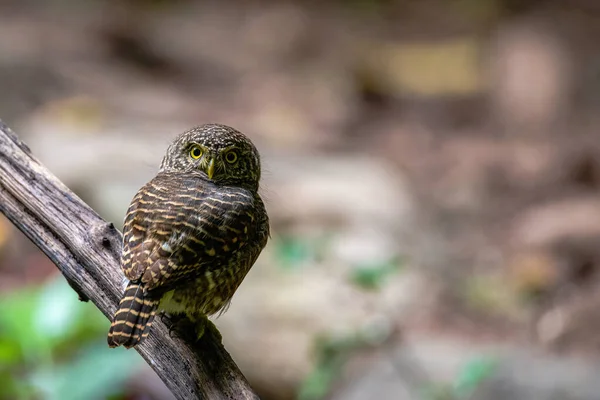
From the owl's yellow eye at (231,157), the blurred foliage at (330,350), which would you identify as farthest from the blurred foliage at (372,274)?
the owl's yellow eye at (231,157)

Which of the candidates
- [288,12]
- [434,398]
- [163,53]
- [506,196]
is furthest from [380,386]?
[288,12]

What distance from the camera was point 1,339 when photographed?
4832 mm

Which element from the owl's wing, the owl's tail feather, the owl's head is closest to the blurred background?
the owl's head

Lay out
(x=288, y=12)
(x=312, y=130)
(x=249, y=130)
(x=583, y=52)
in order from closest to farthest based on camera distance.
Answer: (x=249, y=130) < (x=312, y=130) < (x=583, y=52) < (x=288, y=12)

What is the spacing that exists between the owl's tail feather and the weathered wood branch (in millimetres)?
251

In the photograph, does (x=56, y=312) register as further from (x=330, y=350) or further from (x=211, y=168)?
(x=211, y=168)

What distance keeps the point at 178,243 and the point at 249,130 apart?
7910 millimetres

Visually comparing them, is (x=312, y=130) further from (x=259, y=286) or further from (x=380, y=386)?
(x=380, y=386)

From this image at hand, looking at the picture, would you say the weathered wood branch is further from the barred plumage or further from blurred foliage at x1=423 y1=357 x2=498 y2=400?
blurred foliage at x1=423 y1=357 x2=498 y2=400

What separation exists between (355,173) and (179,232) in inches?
257

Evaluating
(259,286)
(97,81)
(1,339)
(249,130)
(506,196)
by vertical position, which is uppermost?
(97,81)

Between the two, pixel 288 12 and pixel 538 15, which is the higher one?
pixel 288 12

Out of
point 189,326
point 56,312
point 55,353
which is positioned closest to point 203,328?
point 189,326

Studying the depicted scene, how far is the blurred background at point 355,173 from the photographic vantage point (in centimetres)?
562
